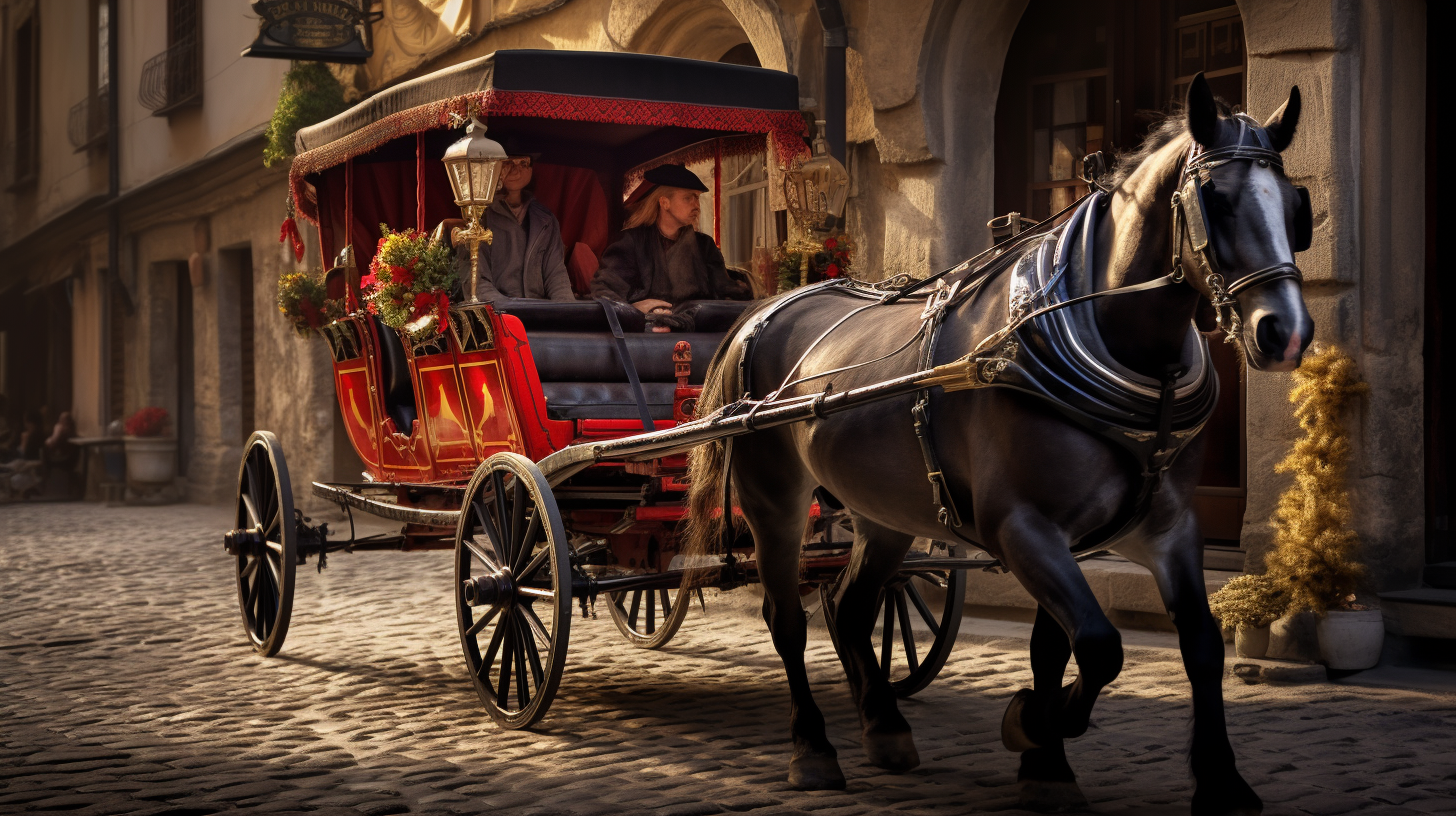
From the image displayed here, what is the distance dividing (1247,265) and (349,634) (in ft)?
18.9

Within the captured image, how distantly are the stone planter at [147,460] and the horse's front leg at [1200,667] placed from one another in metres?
17.7

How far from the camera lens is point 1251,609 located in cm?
645

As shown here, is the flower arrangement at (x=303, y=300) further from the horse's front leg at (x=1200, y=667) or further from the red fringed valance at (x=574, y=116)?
the horse's front leg at (x=1200, y=667)

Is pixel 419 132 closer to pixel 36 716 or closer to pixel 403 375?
pixel 403 375

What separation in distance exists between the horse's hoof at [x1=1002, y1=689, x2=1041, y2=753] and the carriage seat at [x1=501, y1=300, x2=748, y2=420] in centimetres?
245

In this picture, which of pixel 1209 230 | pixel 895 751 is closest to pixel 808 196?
pixel 895 751

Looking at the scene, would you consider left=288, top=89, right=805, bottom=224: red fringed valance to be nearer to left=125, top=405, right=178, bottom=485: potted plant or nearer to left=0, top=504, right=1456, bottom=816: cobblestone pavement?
left=0, top=504, right=1456, bottom=816: cobblestone pavement

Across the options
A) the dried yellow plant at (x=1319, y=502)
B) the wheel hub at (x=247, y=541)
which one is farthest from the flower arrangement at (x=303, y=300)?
the dried yellow plant at (x=1319, y=502)

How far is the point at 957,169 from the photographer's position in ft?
28.0

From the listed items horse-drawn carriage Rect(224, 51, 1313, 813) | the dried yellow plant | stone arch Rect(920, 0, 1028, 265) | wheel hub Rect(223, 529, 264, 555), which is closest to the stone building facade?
stone arch Rect(920, 0, 1028, 265)

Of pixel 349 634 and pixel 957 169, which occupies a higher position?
pixel 957 169

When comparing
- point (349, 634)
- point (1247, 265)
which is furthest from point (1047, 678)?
point (349, 634)

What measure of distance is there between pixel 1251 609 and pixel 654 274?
3.18 m

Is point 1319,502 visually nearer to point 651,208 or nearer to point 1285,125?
point 1285,125
